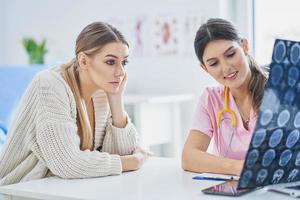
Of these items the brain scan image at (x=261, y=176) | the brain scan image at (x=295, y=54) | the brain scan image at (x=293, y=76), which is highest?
the brain scan image at (x=295, y=54)

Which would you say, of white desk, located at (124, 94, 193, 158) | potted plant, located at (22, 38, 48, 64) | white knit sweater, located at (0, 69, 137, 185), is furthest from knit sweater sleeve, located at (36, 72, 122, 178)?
potted plant, located at (22, 38, 48, 64)

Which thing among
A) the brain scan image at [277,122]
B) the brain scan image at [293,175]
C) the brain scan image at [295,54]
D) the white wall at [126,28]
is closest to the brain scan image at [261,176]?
the brain scan image at [277,122]

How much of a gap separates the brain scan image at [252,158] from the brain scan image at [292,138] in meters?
0.10

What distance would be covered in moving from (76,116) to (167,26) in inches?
66.2

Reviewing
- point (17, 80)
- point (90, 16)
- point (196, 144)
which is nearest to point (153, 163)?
point (196, 144)

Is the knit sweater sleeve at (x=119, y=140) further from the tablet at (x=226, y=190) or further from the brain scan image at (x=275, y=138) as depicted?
the brain scan image at (x=275, y=138)

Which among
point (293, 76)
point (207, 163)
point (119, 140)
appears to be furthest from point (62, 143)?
point (293, 76)

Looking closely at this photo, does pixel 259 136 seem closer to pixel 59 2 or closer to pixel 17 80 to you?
pixel 17 80

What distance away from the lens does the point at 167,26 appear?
3.37m

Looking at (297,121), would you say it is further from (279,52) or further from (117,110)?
(117,110)

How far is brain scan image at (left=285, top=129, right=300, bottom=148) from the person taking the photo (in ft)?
4.16

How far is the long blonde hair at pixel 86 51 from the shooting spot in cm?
178

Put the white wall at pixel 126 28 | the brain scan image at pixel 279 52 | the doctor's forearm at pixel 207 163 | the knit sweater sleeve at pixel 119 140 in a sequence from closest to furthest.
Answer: the brain scan image at pixel 279 52, the doctor's forearm at pixel 207 163, the knit sweater sleeve at pixel 119 140, the white wall at pixel 126 28

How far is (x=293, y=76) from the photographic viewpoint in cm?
121
